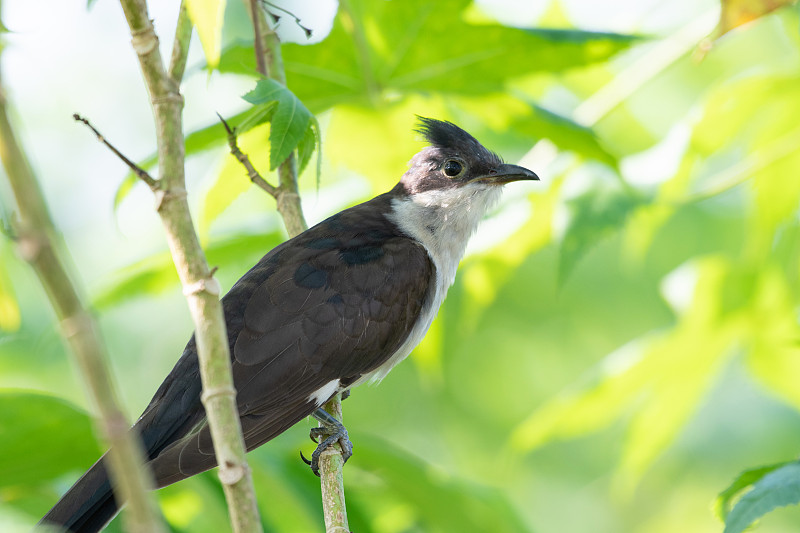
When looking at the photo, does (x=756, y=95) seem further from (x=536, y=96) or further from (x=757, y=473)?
(x=757, y=473)

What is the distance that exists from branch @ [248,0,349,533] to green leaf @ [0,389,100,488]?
735 millimetres

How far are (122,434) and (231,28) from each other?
697cm

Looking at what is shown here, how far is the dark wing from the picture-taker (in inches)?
113

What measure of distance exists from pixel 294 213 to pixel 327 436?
82 centimetres

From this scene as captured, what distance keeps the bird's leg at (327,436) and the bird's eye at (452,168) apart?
4.27ft

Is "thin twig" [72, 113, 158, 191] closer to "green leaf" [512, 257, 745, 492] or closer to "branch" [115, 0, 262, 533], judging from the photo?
"branch" [115, 0, 262, 533]

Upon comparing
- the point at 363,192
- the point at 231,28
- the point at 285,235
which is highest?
the point at 231,28

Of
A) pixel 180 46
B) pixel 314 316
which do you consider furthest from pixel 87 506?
pixel 180 46

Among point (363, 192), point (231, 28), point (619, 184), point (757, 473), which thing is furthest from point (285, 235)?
point (231, 28)

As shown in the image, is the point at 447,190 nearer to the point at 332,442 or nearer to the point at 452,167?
the point at 452,167

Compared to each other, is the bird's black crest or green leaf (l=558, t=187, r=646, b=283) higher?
the bird's black crest

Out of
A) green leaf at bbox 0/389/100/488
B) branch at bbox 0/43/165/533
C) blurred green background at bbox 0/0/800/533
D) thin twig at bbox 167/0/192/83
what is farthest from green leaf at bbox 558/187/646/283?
branch at bbox 0/43/165/533

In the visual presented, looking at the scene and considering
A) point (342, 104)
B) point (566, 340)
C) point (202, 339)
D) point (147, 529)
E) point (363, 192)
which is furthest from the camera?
point (566, 340)

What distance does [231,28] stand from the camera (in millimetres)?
7461
